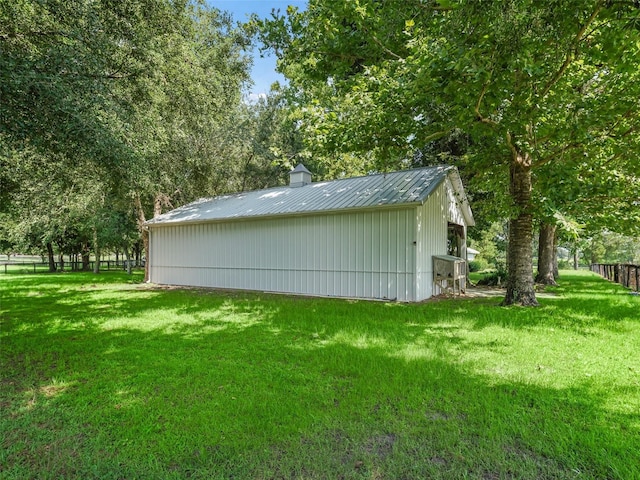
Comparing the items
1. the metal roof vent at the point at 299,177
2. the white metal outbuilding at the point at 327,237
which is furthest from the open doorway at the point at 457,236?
the metal roof vent at the point at 299,177

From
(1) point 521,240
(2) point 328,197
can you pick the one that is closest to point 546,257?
(1) point 521,240

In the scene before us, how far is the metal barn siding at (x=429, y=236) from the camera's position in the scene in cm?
960

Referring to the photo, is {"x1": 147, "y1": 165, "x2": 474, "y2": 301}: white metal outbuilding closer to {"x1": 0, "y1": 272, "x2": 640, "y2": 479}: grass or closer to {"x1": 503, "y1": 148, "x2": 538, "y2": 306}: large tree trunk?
{"x1": 503, "y1": 148, "x2": 538, "y2": 306}: large tree trunk

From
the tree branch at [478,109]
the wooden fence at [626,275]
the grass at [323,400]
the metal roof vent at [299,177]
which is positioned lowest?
the grass at [323,400]

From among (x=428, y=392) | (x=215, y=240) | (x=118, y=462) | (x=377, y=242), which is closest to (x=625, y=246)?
(x=377, y=242)

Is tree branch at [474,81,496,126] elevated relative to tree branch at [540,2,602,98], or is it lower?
lower

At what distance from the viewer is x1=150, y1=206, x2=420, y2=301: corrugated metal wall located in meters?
9.73

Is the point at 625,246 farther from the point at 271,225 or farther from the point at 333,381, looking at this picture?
the point at 333,381

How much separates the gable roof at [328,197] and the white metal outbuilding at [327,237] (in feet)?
0.12

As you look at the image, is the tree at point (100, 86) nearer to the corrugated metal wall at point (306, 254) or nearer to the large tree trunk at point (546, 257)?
the corrugated metal wall at point (306, 254)

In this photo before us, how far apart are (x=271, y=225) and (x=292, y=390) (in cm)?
897

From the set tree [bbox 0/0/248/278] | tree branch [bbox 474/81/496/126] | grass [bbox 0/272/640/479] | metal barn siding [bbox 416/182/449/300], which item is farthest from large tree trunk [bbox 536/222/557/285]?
tree [bbox 0/0/248/278]

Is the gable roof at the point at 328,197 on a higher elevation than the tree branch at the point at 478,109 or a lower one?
lower

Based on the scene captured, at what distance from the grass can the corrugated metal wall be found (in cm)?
340
